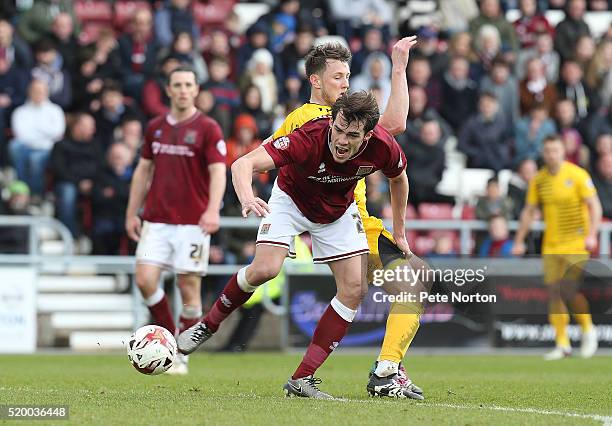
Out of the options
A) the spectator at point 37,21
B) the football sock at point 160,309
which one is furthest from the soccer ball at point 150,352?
the spectator at point 37,21

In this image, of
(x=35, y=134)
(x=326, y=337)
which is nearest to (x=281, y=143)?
(x=326, y=337)

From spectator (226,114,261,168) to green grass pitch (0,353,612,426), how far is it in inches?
133

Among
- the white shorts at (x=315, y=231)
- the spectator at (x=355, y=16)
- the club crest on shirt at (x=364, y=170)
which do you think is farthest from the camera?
the spectator at (x=355, y=16)

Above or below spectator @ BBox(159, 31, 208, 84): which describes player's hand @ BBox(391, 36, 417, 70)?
below

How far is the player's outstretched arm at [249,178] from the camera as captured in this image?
7.37 meters

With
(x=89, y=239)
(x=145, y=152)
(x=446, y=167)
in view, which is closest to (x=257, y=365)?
(x=145, y=152)

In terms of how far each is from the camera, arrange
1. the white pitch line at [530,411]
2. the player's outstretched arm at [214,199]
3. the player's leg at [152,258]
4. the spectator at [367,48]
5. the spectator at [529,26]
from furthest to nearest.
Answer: the spectator at [529,26] → the spectator at [367,48] → the player's leg at [152,258] → the player's outstretched arm at [214,199] → the white pitch line at [530,411]

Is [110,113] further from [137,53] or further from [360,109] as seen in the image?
[360,109]

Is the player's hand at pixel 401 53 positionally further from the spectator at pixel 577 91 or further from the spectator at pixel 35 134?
the spectator at pixel 577 91

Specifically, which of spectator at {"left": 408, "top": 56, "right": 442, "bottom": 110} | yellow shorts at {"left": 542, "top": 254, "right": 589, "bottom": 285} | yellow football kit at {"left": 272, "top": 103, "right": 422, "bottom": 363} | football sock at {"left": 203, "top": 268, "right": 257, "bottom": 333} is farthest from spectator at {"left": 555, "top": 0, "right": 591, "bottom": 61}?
football sock at {"left": 203, "top": 268, "right": 257, "bottom": 333}

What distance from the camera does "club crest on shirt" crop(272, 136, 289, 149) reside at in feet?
25.5

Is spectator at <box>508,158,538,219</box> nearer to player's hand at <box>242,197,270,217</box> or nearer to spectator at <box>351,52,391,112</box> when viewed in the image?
spectator at <box>351,52,391,112</box>

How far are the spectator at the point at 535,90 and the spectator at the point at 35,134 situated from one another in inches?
304

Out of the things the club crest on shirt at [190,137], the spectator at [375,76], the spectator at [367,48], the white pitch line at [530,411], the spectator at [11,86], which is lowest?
the white pitch line at [530,411]
